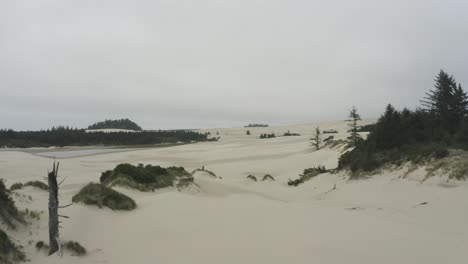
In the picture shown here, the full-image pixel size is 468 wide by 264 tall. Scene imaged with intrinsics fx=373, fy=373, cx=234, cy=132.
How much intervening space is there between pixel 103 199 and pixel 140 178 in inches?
244

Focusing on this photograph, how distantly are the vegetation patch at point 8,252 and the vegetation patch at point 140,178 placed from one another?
9269 mm

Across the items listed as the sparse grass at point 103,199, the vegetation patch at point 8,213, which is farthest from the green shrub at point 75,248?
the sparse grass at point 103,199

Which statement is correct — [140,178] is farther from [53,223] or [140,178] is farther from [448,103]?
[448,103]

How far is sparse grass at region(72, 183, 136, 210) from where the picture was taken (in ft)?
37.4

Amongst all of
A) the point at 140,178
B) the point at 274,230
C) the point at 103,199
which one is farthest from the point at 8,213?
the point at 140,178

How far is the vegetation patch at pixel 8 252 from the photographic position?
6.57 metres

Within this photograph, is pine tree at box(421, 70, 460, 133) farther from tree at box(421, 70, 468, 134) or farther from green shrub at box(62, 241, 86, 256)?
green shrub at box(62, 241, 86, 256)

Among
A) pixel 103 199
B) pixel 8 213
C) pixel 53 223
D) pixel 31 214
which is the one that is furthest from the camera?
pixel 103 199

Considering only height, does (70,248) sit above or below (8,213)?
below

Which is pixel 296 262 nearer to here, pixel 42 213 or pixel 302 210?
pixel 302 210

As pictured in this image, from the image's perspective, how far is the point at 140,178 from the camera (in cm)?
1788

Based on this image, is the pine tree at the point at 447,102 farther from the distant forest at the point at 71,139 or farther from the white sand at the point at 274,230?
the distant forest at the point at 71,139

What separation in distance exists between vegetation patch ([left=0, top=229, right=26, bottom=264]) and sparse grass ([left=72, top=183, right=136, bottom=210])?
4217 mm

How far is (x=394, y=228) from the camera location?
9.72m
